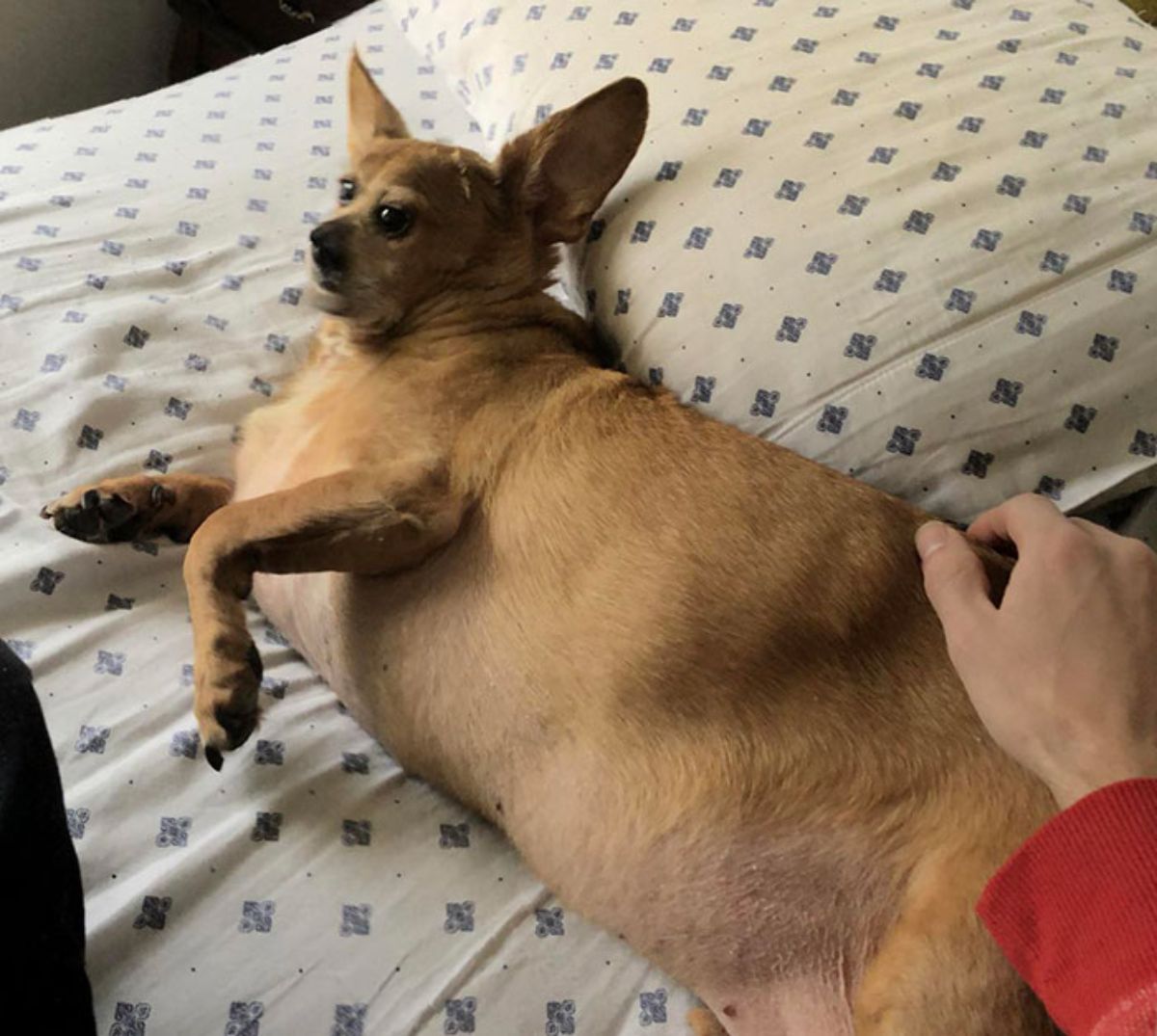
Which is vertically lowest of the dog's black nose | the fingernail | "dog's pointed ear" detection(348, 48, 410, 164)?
the fingernail

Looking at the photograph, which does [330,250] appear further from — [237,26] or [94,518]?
[237,26]

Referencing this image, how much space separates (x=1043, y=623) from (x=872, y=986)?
1.25ft

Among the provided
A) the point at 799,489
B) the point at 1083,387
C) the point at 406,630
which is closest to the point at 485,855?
the point at 406,630

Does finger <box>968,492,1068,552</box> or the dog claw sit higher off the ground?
finger <box>968,492,1068,552</box>

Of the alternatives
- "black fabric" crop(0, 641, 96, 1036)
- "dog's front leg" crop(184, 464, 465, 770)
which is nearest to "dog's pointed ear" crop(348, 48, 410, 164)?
"dog's front leg" crop(184, 464, 465, 770)

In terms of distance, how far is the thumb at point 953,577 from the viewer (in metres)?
1.15

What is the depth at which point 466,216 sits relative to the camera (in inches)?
67.6

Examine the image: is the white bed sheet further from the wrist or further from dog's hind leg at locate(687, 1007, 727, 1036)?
the wrist

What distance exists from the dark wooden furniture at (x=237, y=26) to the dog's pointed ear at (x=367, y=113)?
1597 millimetres

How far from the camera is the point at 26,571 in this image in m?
1.45

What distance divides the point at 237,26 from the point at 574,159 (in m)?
2.48

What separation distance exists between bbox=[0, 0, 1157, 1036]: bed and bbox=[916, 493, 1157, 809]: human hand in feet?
0.98

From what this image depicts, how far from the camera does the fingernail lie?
125 centimetres

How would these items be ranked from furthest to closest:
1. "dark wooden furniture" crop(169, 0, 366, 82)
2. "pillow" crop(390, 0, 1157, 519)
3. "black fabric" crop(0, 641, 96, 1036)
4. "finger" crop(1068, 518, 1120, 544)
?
"dark wooden furniture" crop(169, 0, 366, 82) → "pillow" crop(390, 0, 1157, 519) → "finger" crop(1068, 518, 1120, 544) → "black fabric" crop(0, 641, 96, 1036)
